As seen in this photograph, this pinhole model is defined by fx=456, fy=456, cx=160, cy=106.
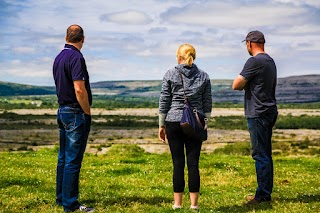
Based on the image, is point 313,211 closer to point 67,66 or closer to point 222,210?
point 222,210

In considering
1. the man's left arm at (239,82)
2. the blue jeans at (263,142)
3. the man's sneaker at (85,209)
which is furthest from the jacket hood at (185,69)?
the man's sneaker at (85,209)

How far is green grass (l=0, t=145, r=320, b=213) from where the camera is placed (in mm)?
10523

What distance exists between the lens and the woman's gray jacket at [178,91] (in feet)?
29.5

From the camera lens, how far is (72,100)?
30.7 feet

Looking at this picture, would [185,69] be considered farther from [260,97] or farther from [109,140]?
[109,140]

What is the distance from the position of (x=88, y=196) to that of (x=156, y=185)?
343cm

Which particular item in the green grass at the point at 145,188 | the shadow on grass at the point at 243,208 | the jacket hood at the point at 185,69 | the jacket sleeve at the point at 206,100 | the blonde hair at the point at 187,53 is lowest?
the green grass at the point at 145,188

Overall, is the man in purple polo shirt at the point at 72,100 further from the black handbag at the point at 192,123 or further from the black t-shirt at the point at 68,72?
the black handbag at the point at 192,123

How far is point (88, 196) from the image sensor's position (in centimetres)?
1183

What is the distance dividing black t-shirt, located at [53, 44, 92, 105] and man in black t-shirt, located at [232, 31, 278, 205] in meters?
3.33

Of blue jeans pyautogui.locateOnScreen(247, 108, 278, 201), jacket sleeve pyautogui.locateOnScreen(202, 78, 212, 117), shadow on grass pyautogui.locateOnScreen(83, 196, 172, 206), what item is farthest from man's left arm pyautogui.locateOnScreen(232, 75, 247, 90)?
shadow on grass pyautogui.locateOnScreen(83, 196, 172, 206)

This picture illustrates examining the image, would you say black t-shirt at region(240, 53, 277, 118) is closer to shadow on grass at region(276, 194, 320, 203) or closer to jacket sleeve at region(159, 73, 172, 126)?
jacket sleeve at region(159, 73, 172, 126)

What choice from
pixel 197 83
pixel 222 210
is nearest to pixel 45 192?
pixel 222 210

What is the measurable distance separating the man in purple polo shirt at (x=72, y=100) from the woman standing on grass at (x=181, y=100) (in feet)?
5.26
